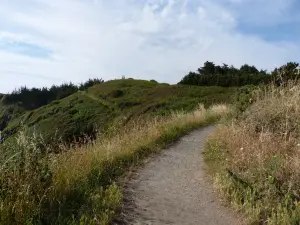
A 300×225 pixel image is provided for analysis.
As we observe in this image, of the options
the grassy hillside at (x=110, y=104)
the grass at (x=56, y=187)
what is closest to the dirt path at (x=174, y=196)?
the grass at (x=56, y=187)

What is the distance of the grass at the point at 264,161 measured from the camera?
5.19 meters

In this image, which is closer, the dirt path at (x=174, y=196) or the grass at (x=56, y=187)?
the grass at (x=56, y=187)

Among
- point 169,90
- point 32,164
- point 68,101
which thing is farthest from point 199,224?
point 68,101

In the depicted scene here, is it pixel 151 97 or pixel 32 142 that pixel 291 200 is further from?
pixel 151 97

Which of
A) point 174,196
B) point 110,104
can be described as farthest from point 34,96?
point 174,196

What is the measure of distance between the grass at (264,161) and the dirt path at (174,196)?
0.26 meters

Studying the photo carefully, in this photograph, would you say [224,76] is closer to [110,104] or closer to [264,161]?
A: [110,104]

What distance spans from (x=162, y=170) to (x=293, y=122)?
2691 millimetres

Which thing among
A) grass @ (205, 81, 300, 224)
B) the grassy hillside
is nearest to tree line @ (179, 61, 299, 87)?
the grassy hillside

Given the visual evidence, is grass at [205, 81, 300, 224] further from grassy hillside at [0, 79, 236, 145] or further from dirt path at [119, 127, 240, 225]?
grassy hillside at [0, 79, 236, 145]

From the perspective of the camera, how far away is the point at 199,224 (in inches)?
207

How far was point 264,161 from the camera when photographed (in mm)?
6316

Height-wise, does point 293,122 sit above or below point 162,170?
above

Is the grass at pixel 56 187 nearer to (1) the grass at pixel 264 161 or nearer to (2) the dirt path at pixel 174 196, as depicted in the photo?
(2) the dirt path at pixel 174 196
